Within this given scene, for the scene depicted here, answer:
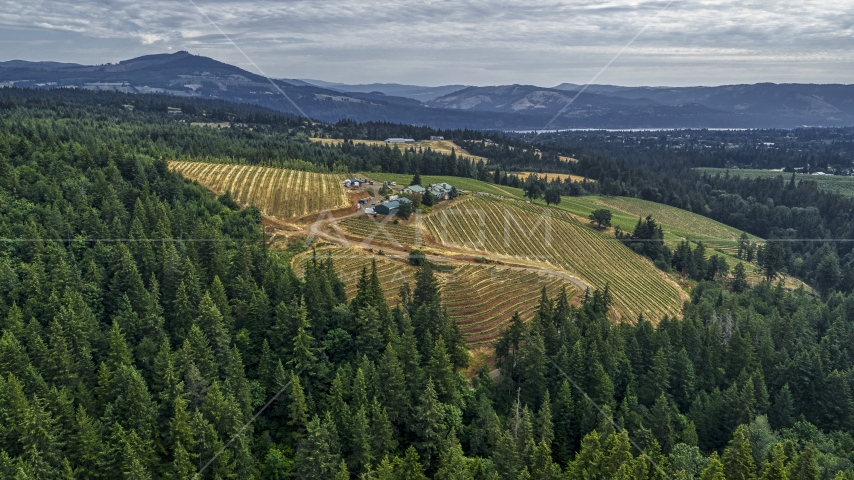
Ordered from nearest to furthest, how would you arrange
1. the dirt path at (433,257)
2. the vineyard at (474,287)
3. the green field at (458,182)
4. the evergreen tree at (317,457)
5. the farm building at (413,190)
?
1. the evergreen tree at (317,457)
2. the vineyard at (474,287)
3. the dirt path at (433,257)
4. the farm building at (413,190)
5. the green field at (458,182)

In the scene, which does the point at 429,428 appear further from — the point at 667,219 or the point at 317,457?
the point at 667,219

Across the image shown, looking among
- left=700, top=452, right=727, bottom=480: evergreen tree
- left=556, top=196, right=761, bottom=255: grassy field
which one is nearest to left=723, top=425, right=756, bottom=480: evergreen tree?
left=700, top=452, right=727, bottom=480: evergreen tree

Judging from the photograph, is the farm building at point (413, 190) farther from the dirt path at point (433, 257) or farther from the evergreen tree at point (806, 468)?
the evergreen tree at point (806, 468)

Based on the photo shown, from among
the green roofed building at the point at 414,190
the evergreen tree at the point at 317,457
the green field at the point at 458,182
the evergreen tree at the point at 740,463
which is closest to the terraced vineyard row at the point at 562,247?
the green roofed building at the point at 414,190

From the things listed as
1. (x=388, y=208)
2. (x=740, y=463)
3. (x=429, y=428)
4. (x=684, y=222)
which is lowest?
(x=684, y=222)

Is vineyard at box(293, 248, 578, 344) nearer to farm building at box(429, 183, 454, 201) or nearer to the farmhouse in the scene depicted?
the farmhouse

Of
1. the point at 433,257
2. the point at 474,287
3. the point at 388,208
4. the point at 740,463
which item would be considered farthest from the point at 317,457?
the point at 388,208
